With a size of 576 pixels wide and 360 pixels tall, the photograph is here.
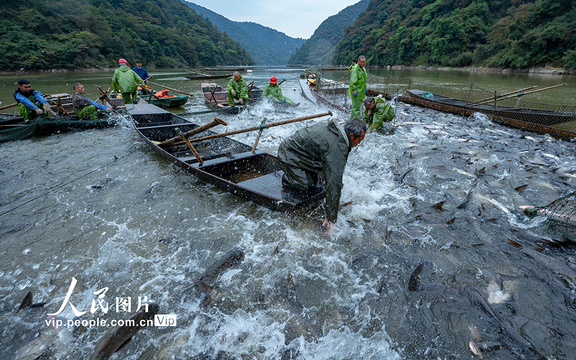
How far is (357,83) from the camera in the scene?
10453 millimetres

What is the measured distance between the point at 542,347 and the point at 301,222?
3.81 m

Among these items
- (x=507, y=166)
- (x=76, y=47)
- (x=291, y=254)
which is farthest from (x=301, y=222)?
(x=76, y=47)

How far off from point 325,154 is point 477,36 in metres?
76.7

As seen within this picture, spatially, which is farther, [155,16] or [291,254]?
[155,16]

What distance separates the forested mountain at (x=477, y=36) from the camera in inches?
1505

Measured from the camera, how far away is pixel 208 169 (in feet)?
20.7

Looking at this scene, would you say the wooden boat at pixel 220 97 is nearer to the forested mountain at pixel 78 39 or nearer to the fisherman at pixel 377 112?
the fisherman at pixel 377 112

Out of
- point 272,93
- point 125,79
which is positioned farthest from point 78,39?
point 272,93

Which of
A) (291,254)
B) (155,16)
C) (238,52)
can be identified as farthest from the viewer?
(238,52)

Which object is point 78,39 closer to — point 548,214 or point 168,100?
point 168,100

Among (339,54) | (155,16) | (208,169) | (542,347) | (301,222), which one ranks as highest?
(155,16)

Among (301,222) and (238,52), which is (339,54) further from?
(301,222)

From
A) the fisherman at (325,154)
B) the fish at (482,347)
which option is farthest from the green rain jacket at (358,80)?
the fish at (482,347)

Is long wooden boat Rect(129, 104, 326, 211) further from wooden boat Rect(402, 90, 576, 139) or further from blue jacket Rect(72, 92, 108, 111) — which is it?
wooden boat Rect(402, 90, 576, 139)
